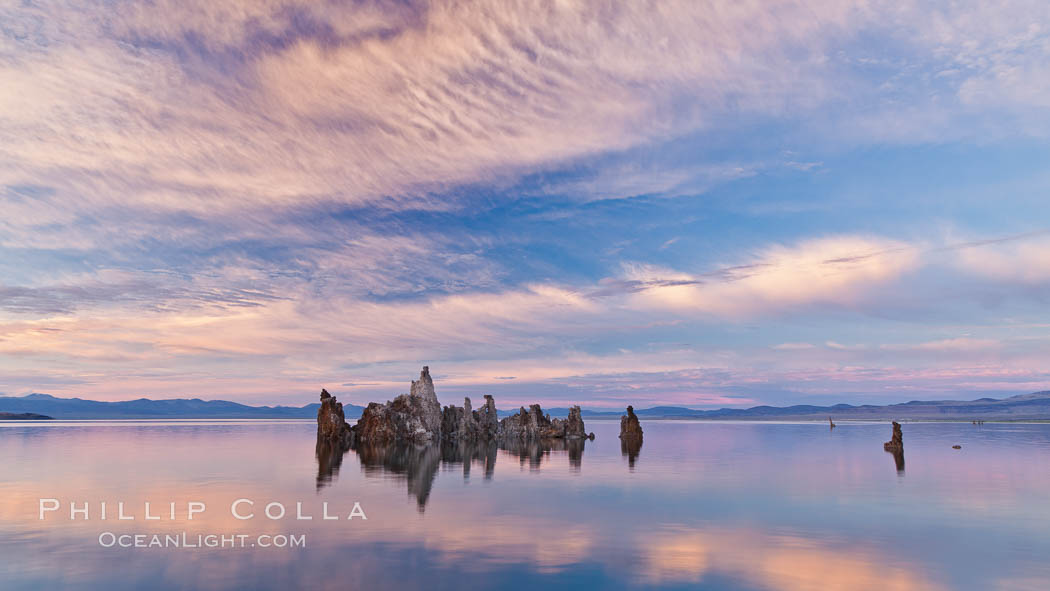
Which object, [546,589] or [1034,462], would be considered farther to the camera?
[1034,462]

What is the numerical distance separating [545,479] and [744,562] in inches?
1023

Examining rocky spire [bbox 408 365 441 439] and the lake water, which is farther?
rocky spire [bbox 408 365 441 439]

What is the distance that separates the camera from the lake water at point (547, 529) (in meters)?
18.7

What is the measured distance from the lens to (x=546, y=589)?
17484 millimetres

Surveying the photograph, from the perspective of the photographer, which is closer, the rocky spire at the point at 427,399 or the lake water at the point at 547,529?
the lake water at the point at 547,529

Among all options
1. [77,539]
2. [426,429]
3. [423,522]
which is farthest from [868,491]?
[426,429]

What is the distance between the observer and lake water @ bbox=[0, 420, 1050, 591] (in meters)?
18.7

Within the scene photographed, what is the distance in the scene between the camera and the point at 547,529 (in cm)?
2595

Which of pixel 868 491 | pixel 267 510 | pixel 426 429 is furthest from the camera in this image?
pixel 426 429

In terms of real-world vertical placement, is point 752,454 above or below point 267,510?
below

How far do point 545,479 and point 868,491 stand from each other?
20358mm

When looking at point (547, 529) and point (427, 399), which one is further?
point (427, 399)

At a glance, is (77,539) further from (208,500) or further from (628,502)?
(628,502)

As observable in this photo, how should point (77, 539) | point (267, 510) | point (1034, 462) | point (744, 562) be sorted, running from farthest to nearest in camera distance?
point (1034, 462) → point (267, 510) → point (77, 539) → point (744, 562)
